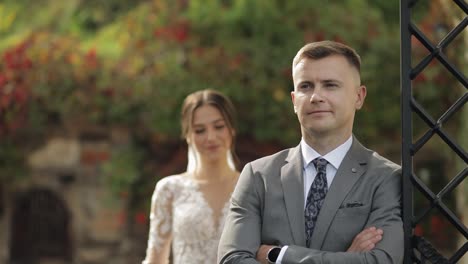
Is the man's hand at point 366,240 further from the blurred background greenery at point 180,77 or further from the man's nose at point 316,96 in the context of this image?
the blurred background greenery at point 180,77

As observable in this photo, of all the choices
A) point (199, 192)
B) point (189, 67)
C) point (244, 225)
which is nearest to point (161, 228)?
point (199, 192)

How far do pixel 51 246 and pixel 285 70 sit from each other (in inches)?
113

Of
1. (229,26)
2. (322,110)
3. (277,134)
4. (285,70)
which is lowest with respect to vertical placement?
(322,110)

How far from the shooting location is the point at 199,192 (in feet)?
13.2

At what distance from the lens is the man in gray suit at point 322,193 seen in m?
2.37

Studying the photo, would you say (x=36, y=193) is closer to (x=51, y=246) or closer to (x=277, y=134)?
(x=51, y=246)

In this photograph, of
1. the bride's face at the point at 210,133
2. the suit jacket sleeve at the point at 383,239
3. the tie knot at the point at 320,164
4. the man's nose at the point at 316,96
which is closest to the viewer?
the suit jacket sleeve at the point at 383,239

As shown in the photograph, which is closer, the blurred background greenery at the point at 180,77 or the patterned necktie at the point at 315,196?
the patterned necktie at the point at 315,196

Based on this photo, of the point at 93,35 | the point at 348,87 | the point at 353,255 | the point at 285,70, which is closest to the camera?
the point at 353,255

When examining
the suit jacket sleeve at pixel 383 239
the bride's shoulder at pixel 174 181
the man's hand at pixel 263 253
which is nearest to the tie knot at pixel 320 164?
the suit jacket sleeve at pixel 383 239

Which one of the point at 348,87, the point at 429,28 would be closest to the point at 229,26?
the point at 429,28

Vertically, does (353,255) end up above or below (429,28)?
below

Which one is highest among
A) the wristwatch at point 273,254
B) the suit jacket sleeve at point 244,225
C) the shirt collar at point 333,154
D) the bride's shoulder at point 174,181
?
the bride's shoulder at point 174,181

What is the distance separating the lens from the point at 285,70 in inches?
279
